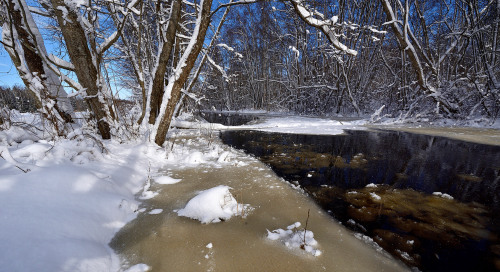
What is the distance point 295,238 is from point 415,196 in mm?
1724

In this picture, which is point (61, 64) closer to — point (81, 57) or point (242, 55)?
point (81, 57)

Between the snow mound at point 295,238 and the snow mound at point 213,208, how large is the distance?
0.38 metres

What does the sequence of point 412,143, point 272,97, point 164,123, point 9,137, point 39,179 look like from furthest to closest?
point 272,97 < point 412,143 < point 164,123 < point 9,137 < point 39,179

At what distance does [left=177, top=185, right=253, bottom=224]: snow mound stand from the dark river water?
3.08 ft

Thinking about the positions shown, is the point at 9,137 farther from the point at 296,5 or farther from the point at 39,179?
the point at 296,5

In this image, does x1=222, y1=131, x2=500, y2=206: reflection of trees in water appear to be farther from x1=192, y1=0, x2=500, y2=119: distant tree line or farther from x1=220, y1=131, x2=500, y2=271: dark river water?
x1=192, y1=0, x2=500, y2=119: distant tree line

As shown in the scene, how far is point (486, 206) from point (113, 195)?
366 cm

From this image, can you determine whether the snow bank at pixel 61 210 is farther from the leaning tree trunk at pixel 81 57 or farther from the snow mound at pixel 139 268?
the leaning tree trunk at pixel 81 57

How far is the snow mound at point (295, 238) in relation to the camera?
1.34 m

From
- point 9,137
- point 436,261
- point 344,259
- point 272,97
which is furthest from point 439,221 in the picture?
point 272,97

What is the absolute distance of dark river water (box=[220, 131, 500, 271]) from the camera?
1450 mm

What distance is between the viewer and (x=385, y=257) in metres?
1.34

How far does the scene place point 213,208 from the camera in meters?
1.73

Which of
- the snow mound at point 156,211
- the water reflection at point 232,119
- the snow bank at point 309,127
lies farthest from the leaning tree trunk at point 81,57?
the water reflection at point 232,119
